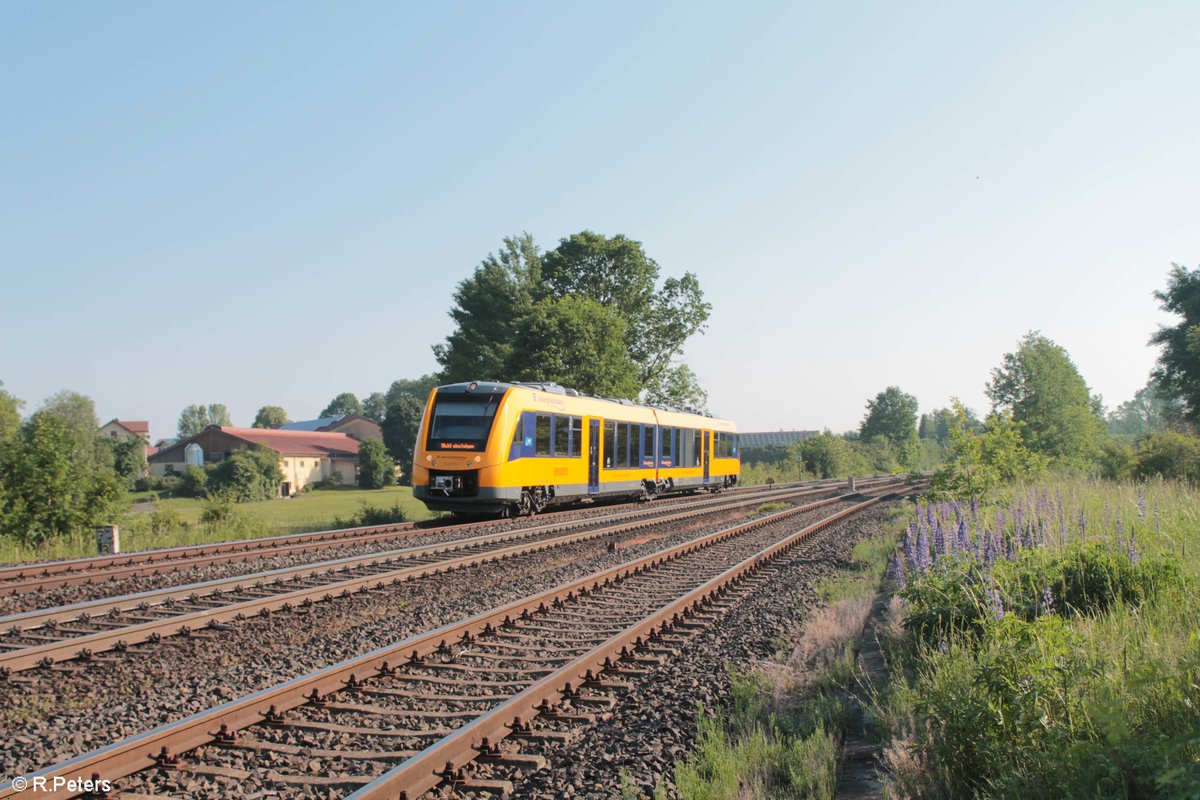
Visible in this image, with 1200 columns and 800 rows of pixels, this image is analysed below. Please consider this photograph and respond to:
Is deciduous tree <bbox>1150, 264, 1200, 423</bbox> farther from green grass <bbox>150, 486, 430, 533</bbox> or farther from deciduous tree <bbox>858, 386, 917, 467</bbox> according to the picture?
deciduous tree <bbox>858, 386, 917, 467</bbox>

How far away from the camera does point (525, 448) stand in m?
19.7

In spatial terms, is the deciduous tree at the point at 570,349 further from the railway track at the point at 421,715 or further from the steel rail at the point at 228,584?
the railway track at the point at 421,715

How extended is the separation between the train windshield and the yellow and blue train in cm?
2

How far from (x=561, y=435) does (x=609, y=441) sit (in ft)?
10.7

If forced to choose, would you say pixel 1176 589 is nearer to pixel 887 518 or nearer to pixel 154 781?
pixel 154 781

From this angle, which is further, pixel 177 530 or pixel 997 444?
pixel 997 444

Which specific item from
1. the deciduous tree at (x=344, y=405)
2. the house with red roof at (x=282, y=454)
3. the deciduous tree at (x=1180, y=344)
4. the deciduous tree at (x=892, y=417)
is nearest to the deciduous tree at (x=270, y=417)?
the deciduous tree at (x=344, y=405)

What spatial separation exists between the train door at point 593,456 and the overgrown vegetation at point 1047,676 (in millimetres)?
16597

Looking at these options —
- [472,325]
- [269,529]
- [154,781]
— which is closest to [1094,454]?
[472,325]

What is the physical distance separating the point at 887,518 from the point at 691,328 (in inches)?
1411

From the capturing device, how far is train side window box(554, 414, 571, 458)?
2127 centimetres

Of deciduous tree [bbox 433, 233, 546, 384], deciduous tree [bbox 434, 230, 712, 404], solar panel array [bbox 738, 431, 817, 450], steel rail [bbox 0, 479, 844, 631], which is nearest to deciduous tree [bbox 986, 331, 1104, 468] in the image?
deciduous tree [bbox 434, 230, 712, 404]

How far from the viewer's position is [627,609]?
30.7ft

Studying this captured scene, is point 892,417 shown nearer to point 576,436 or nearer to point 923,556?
point 576,436
